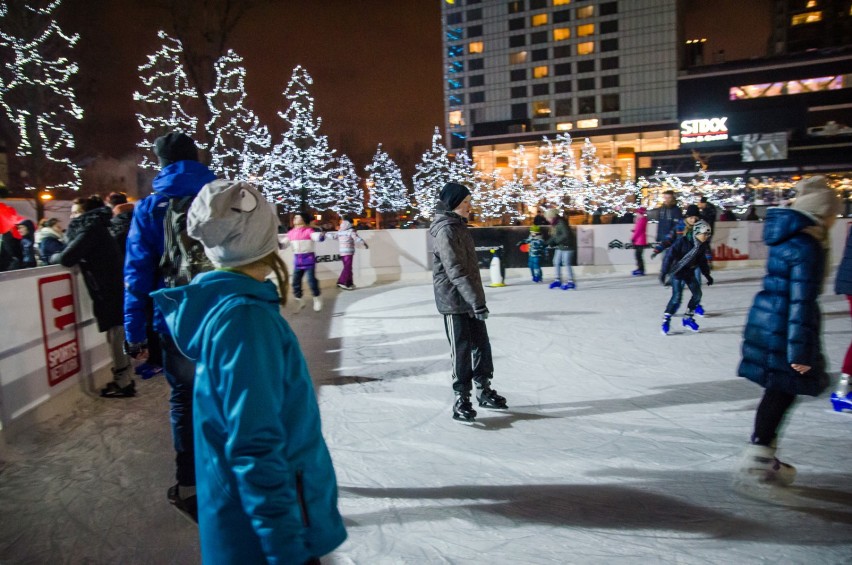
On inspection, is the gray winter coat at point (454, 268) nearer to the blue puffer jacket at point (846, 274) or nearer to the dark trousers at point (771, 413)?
the dark trousers at point (771, 413)

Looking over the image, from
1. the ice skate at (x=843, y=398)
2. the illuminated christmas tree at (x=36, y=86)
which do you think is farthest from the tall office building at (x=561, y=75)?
the ice skate at (x=843, y=398)

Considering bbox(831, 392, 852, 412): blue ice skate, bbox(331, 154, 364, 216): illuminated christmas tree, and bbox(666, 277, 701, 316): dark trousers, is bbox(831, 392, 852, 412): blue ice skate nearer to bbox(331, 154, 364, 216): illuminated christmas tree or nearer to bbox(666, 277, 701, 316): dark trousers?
bbox(666, 277, 701, 316): dark trousers

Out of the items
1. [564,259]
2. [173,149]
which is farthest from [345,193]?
[173,149]

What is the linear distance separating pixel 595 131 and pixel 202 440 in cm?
5836

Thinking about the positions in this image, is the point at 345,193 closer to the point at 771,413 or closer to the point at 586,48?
the point at 771,413

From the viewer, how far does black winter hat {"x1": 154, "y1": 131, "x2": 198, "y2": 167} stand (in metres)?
2.88

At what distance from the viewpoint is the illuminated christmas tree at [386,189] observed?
46.7 meters

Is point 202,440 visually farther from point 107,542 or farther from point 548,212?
point 548,212

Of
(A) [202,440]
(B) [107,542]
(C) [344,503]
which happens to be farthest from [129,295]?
(A) [202,440]

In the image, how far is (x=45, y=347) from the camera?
452cm

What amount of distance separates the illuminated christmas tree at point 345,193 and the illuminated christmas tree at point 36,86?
644 inches

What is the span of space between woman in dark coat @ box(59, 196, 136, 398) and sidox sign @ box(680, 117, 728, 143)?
4366 cm

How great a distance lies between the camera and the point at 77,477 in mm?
3408

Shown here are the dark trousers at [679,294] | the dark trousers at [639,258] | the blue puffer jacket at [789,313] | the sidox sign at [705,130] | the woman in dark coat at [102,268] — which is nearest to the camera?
the blue puffer jacket at [789,313]
